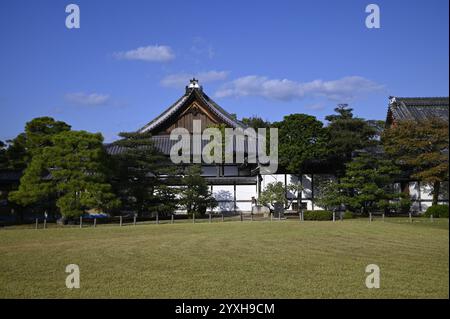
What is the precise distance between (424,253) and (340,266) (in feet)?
10.9

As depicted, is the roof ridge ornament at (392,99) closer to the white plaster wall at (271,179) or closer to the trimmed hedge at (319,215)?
the white plaster wall at (271,179)

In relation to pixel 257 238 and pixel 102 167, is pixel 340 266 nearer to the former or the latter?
pixel 257 238

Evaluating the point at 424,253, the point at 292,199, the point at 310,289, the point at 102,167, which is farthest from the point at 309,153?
the point at 310,289

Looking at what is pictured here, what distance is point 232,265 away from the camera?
35.1 feet

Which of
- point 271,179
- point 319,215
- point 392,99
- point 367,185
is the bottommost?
point 319,215

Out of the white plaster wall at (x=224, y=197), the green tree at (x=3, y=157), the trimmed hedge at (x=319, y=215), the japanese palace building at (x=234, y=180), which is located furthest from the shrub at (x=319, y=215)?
the green tree at (x=3, y=157)

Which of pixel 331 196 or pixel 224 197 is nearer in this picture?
pixel 331 196

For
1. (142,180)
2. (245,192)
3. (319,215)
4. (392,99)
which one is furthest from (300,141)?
(142,180)

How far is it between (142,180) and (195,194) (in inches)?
147

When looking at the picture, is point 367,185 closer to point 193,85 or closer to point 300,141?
point 300,141

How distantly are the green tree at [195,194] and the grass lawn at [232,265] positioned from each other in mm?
11819

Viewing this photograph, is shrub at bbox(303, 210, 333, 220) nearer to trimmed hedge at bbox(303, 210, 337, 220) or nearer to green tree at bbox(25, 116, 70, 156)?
trimmed hedge at bbox(303, 210, 337, 220)

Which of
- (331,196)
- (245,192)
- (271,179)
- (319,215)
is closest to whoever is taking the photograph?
(319,215)

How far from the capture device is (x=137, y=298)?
296 inches
